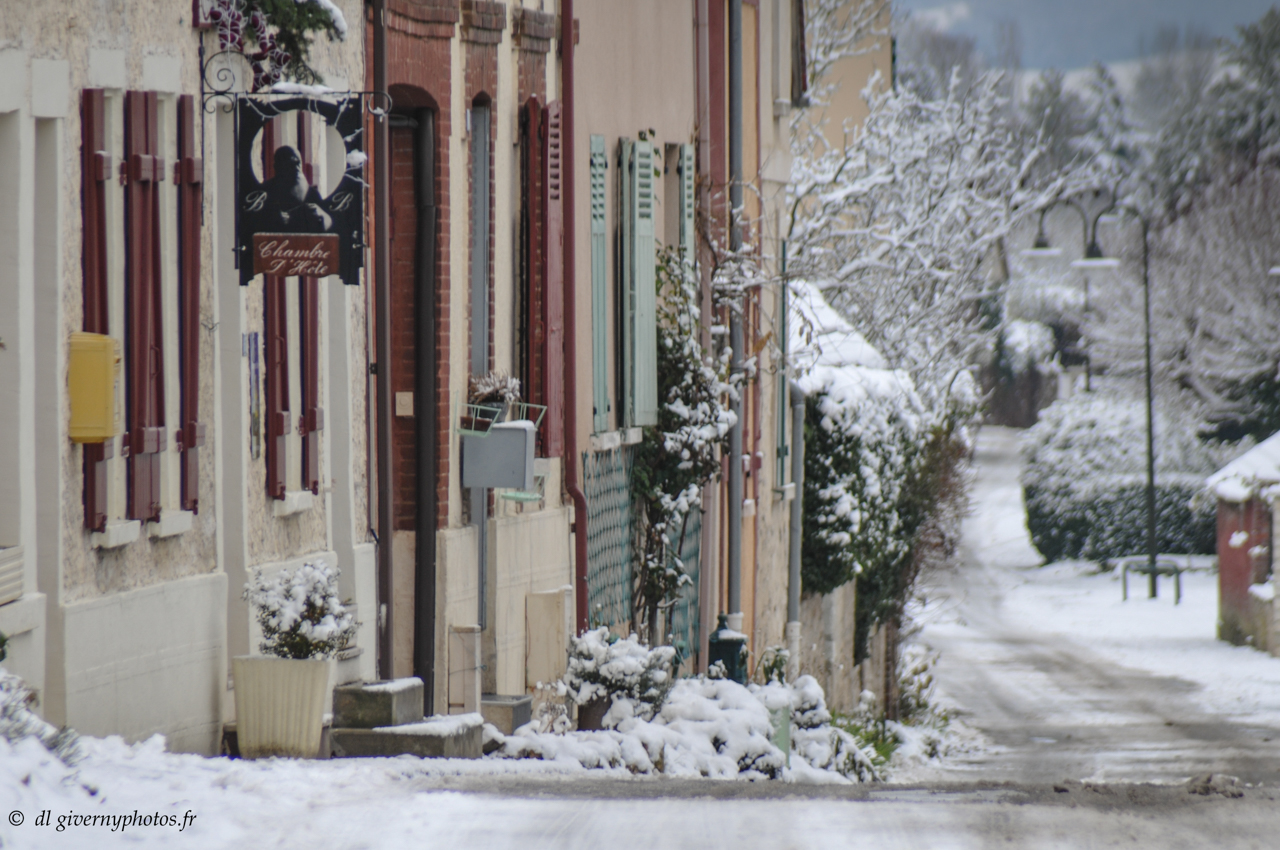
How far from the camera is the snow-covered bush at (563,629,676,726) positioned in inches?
387

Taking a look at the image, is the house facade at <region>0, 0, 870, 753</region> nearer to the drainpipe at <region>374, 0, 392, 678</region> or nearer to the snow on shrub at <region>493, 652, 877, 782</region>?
the drainpipe at <region>374, 0, 392, 678</region>

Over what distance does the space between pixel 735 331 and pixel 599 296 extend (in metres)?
2.44

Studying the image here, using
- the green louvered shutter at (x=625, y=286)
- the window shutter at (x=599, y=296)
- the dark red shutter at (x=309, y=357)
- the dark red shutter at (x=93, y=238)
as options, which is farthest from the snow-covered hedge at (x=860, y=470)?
the dark red shutter at (x=93, y=238)

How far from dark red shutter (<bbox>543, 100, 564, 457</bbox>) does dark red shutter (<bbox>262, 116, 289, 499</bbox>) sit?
120 inches

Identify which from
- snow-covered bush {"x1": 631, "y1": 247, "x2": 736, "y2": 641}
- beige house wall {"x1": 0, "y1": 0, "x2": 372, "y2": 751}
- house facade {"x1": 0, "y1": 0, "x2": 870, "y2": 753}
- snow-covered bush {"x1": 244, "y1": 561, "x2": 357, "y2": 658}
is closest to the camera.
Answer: beige house wall {"x1": 0, "y1": 0, "x2": 372, "y2": 751}

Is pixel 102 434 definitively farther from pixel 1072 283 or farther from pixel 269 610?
pixel 1072 283

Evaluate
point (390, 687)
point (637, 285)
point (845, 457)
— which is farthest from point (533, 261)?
point (845, 457)

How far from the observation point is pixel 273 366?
8102 mm

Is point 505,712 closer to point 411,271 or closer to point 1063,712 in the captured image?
point 411,271

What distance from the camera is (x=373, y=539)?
359 inches

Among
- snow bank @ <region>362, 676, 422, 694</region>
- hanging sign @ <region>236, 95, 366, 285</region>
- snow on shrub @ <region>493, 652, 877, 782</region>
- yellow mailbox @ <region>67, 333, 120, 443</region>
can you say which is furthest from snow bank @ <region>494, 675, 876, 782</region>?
yellow mailbox @ <region>67, 333, 120, 443</region>

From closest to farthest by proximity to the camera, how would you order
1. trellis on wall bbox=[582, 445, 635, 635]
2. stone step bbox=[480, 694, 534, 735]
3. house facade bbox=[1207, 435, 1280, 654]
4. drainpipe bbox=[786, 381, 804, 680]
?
stone step bbox=[480, 694, 534, 735], trellis on wall bbox=[582, 445, 635, 635], drainpipe bbox=[786, 381, 804, 680], house facade bbox=[1207, 435, 1280, 654]

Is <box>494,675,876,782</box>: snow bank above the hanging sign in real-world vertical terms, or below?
below

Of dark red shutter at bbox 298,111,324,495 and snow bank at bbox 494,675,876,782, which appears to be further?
snow bank at bbox 494,675,876,782
